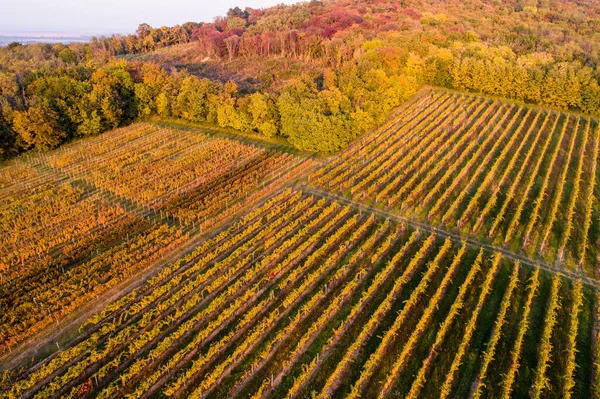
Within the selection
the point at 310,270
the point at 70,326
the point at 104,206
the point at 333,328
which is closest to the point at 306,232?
the point at 310,270

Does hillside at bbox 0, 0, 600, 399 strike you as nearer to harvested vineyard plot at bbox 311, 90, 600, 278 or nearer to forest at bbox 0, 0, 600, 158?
harvested vineyard plot at bbox 311, 90, 600, 278

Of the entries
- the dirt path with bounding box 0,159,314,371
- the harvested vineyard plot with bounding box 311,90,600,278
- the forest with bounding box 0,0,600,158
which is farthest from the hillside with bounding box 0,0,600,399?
the forest with bounding box 0,0,600,158

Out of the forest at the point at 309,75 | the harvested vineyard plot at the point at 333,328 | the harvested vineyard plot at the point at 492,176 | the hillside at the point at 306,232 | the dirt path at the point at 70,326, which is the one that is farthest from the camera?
the forest at the point at 309,75

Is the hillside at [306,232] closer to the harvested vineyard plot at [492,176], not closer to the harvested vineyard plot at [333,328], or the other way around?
the harvested vineyard plot at [333,328]

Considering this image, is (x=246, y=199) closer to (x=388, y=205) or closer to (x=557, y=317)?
(x=388, y=205)

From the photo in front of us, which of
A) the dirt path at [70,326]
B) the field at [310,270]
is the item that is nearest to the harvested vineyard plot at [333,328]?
the field at [310,270]
